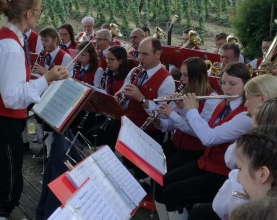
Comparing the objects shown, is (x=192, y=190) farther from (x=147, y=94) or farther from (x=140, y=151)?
(x=147, y=94)

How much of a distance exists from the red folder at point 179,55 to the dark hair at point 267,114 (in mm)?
3239

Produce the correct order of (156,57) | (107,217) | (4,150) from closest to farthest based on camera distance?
(107,217) < (4,150) < (156,57)

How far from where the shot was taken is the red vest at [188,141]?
3662 millimetres

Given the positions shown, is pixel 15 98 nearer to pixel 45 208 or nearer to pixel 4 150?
pixel 4 150

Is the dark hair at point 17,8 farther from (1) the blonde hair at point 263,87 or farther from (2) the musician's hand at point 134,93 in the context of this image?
(1) the blonde hair at point 263,87

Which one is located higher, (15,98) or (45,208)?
(15,98)

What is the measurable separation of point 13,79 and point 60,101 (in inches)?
18.1

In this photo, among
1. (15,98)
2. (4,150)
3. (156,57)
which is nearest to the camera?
(15,98)

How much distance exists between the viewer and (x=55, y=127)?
3053 millimetres

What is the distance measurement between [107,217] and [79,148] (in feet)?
4.13

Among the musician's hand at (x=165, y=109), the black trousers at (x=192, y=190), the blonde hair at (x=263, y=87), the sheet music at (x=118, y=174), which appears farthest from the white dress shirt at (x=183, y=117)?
the sheet music at (x=118, y=174)

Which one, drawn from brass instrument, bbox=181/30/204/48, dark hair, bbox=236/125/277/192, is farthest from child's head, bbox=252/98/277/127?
brass instrument, bbox=181/30/204/48

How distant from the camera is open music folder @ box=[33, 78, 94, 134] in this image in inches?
121

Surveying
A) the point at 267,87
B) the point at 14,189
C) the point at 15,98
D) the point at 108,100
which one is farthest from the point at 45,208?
the point at 267,87
